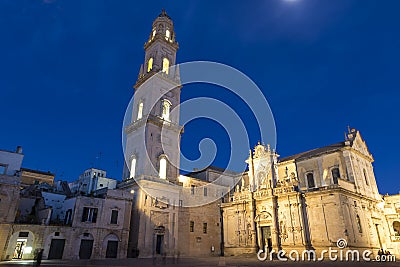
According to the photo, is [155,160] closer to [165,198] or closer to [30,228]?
[165,198]

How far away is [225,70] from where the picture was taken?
28.9 meters

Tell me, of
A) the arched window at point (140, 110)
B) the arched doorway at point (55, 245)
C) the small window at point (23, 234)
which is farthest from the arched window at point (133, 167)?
the small window at point (23, 234)

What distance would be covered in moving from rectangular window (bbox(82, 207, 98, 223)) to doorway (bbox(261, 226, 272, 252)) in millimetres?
21277

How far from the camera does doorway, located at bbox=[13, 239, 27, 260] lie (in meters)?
26.0

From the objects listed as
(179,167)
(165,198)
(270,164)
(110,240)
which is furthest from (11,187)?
(270,164)

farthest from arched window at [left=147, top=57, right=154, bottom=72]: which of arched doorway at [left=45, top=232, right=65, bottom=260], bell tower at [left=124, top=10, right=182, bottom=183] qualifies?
arched doorway at [left=45, top=232, right=65, bottom=260]

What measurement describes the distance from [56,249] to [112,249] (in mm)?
5933

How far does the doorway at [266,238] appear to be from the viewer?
34.7 metres

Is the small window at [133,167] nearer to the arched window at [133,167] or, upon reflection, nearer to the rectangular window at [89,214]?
the arched window at [133,167]

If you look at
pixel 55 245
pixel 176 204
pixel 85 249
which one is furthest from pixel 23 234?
pixel 176 204

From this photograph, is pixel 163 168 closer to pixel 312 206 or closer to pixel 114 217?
pixel 114 217

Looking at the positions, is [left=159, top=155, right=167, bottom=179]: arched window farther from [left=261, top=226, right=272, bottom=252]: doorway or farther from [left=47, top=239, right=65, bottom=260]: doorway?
[left=261, top=226, right=272, bottom=252]: doorway

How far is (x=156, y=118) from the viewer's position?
135ft

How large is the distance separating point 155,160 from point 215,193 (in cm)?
1324
